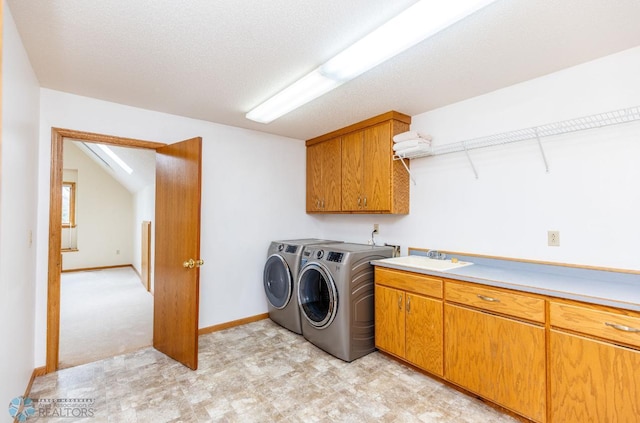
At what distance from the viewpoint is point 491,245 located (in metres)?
2.43

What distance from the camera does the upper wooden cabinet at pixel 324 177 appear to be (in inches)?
138

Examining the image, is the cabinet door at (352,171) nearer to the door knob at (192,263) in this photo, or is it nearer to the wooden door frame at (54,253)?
the door knob at (192,263)

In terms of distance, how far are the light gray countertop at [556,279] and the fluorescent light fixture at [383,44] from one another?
57.6 inches

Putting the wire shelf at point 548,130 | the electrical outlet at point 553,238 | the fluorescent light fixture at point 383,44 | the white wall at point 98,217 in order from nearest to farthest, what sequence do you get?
1. the fluorescent light fixture at point 383,44
2. the wire shelf at point 548,130
3. the electrical outlet at point 553,238
4. the white wall at point 98,217

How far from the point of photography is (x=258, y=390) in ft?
7.14

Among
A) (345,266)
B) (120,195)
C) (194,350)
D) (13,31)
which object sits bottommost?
(194,350)

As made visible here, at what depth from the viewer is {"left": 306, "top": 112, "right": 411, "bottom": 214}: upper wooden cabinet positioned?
9.47ft

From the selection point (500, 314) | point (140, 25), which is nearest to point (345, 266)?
point (500, 314)

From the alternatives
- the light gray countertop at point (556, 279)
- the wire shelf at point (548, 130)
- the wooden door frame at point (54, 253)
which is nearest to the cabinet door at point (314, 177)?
the wire shelf at point (548, 130)

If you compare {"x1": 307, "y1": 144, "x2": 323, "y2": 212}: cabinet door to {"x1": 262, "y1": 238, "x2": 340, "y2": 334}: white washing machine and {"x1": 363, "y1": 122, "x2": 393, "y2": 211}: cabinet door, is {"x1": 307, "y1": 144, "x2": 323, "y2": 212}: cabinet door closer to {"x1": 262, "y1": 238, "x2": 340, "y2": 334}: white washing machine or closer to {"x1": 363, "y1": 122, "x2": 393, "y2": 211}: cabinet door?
{"x1": 262, "y1": 238, "x2": 340, "y2": 334}: white washing machine

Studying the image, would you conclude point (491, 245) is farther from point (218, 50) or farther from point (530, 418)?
point (218, 50)

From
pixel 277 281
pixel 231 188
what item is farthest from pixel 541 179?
pixel 231 188

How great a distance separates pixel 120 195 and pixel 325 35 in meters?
7.11

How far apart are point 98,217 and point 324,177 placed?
588 cm
